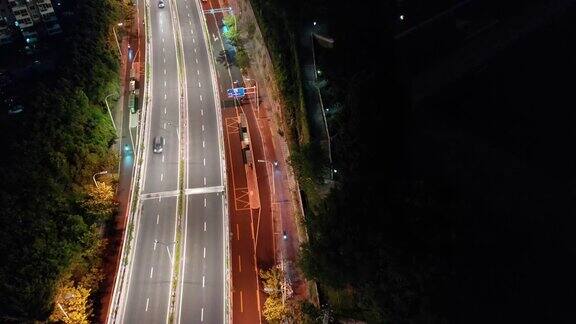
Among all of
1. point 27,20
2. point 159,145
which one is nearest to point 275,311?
point 159,145

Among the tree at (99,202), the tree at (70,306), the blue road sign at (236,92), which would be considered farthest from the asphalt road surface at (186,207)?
the tree at (70,306)

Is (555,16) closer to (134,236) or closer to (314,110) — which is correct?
(314,110)

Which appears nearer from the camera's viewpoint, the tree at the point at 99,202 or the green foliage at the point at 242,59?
the tree at the point at 99,202

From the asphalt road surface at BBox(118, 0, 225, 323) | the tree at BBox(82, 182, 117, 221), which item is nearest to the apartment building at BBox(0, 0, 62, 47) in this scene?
the asphalt road surface at BBox(118, 0, 225, 323)

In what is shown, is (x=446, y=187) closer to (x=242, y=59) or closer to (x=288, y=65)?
(x=288, y=65)

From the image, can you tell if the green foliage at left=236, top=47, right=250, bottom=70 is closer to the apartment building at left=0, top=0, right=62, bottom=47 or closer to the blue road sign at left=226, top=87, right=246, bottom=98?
the blue road sign at left=226, top=87, right=246, bottom=98

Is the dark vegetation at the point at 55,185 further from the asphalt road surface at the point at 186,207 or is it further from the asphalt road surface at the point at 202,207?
the asphalt road surface at the point at 202,207
